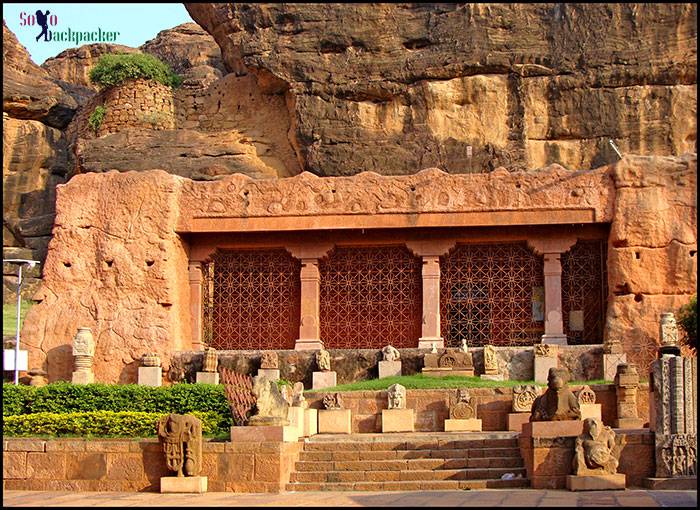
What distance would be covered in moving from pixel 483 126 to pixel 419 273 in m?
6.99

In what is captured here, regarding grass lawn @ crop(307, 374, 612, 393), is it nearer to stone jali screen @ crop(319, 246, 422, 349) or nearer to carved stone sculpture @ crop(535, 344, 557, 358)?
carved stone sculpture @ crop(535, 344, 557, 358)

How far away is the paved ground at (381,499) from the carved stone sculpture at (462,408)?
539 centimetres

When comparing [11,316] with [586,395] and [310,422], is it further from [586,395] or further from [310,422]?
[586,395]

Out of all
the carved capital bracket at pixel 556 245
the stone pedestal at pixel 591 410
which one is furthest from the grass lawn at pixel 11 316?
the stone pedestal at pixel 591 410

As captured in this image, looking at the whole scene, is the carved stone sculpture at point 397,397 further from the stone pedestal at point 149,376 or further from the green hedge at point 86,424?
the stone pedestal at point 149,376

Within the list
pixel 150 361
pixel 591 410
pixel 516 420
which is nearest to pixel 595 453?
pixel 516 420

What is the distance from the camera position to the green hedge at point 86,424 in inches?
755

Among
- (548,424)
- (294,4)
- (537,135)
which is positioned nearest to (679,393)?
(548,424)

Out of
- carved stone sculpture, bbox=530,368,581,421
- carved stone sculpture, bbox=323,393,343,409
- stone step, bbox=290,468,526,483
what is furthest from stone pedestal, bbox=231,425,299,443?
carved stone sculpture, bbox=323,393,343,409

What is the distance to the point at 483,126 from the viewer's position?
33062 millimetres

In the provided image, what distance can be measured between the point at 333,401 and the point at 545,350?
215 inches

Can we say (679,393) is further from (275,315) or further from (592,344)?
(275,315)

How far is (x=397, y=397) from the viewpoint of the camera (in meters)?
21.5

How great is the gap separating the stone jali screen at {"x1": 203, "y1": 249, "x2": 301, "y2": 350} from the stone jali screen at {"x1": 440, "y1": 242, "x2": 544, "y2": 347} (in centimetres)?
372
